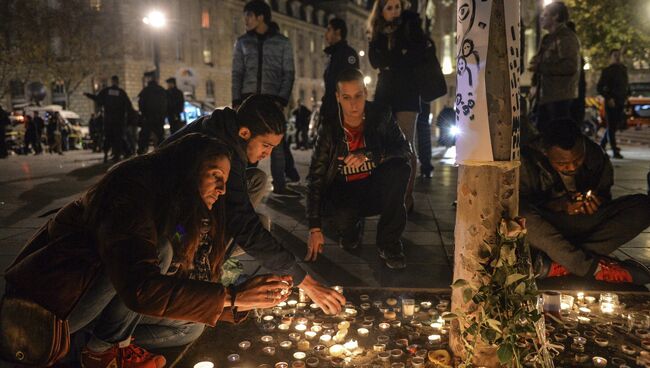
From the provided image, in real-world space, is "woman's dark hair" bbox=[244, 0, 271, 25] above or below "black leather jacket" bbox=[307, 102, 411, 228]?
above

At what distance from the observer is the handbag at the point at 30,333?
1.93 m

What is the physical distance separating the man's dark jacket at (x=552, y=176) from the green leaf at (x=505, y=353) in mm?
1677

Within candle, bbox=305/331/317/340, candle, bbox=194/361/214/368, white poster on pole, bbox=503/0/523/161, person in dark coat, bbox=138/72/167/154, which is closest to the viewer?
white poster on pole, bbox=503/0/523/161

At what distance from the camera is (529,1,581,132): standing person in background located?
20.4 feet

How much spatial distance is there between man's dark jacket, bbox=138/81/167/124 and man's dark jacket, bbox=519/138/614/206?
9.70 m

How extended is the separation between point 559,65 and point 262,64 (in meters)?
3.51

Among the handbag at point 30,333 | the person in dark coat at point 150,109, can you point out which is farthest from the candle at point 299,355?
the person in dark coat at point 150,109

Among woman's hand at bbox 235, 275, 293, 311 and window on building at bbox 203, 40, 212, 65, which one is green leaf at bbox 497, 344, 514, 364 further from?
window on building at bbox 203, 40, 212, 65

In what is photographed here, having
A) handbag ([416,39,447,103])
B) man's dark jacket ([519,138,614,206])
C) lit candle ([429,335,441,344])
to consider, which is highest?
handbag ([416,39,447,103])

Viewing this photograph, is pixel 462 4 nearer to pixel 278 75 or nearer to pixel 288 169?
pixel 278 75

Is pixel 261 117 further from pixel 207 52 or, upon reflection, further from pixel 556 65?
pixel 207 52

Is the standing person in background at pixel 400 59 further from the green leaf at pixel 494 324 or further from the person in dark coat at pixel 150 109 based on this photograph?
the person in dark coat at pixel 150 109

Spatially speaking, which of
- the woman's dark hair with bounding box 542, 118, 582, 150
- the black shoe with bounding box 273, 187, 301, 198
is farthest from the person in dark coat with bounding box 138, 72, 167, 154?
the woman's dark hair with bounding box 542, 118, 582, 150

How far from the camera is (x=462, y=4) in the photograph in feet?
7.15
